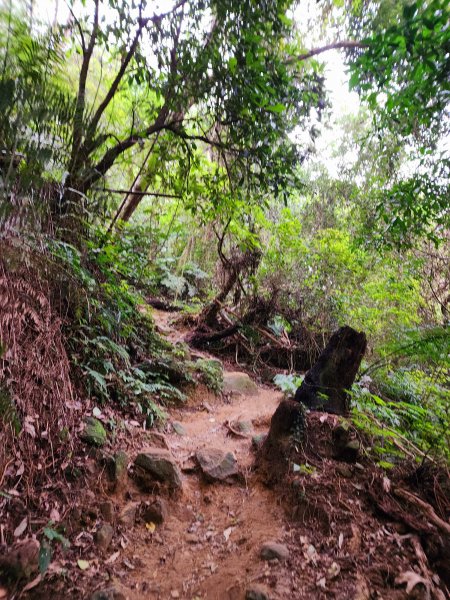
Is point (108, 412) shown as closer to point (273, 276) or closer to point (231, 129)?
point (231, 129)

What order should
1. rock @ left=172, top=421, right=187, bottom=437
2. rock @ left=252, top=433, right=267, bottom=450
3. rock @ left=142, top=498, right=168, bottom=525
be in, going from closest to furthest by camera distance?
1. rock @ left=142, top=498, right=168, bottom=525
2. rock @ left=252, top=433, right=267, bottom=450
3. rock @ left=172, top=421, right=187, bottom=437

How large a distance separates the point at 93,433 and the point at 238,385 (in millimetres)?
3716

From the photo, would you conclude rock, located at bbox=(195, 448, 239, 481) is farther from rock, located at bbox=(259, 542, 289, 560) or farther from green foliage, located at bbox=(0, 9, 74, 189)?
green foliage, located at bbox=(0, 9, 74, 189)

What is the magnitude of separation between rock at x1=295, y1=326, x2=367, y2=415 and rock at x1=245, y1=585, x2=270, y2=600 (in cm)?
190

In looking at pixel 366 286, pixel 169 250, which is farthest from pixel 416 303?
pixel 169 250

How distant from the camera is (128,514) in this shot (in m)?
2.97

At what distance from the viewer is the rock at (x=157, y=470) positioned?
132 inches

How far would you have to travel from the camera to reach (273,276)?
9.20 m

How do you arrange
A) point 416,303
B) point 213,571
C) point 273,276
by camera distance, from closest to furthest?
point 213,571, point 273,276, point 416,303

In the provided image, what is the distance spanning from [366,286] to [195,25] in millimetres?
7476

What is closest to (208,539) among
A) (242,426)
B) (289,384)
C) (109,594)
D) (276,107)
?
(109,594)

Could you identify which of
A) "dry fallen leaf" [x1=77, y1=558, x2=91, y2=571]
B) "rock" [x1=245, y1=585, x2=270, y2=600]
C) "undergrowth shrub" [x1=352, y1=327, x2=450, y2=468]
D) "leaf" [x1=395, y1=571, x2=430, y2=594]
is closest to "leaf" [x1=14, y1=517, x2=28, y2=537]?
"dry fallen leaf" [x1=77, y1=558, x2=91, y2=571]

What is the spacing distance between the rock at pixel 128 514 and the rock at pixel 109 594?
1.90 ft

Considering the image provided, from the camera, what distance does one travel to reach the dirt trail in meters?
2.48
